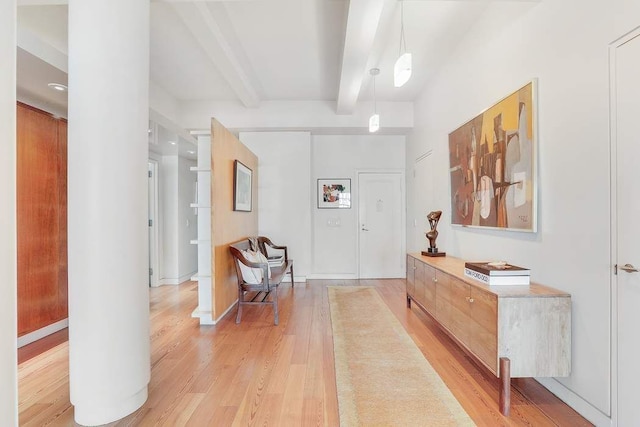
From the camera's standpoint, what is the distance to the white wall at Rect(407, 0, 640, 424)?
1.61m

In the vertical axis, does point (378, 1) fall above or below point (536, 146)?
above

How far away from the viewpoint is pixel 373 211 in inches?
218

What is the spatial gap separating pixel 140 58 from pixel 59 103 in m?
2.23

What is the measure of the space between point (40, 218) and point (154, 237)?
2.11 metres

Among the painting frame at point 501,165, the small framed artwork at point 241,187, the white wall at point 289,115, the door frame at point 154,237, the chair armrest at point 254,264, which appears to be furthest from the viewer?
the door frame at point 154,237

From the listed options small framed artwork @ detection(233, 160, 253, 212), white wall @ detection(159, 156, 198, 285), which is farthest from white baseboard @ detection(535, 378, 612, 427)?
white wall @ detection(159, 156, 198, 285)

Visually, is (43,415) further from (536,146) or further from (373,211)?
(373,211)

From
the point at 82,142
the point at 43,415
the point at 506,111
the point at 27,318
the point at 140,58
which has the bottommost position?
the point at 43,415

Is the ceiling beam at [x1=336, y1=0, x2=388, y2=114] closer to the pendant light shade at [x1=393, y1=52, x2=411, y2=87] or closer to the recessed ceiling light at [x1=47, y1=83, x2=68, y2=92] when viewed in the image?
the pendant light shade at [x1=393, y1=52, x2=411, y2=87]

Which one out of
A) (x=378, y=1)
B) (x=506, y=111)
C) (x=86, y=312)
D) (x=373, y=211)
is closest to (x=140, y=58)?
(x=86, y=312)

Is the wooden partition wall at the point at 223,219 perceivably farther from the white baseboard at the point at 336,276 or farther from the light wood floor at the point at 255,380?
the white baseboard at the point at 336,276

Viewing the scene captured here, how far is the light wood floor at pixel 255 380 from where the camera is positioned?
1.75m

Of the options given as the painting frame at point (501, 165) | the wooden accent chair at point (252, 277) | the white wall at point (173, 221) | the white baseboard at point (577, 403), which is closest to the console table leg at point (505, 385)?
the white baseboard at point (577, 403)

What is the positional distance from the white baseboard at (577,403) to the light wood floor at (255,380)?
0.04 metres
